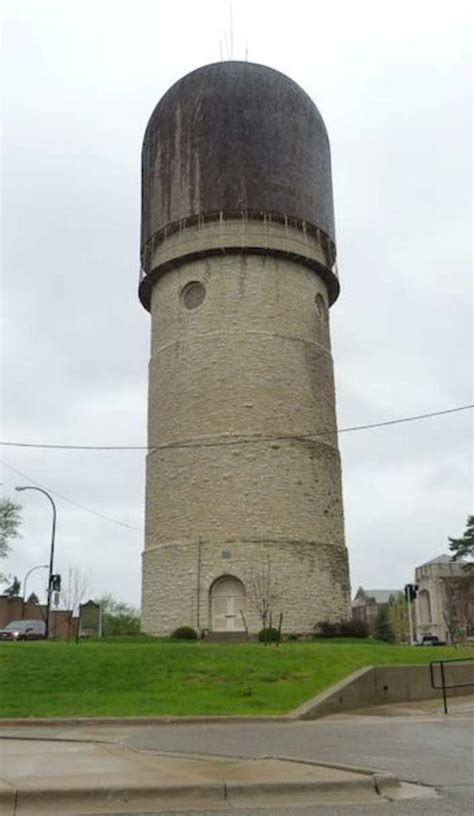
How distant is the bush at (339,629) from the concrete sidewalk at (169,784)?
72.6ft

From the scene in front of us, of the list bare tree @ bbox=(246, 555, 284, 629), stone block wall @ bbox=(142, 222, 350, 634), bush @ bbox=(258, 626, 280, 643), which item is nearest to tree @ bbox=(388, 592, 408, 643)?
stone block wall @ bbox=(142, 222, 350, 634)

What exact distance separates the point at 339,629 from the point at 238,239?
50.8 ft

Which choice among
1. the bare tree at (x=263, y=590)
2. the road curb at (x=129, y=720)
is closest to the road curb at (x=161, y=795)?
the road curb at (x=129, y=720)

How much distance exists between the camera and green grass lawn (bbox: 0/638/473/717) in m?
15.3

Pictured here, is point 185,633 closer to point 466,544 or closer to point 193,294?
point 193,294

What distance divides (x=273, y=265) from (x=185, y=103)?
8.61 metres

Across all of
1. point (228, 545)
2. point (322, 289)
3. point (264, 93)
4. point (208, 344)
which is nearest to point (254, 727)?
point (228, 545)

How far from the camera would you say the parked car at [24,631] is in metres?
40.5

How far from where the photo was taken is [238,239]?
1341 inches

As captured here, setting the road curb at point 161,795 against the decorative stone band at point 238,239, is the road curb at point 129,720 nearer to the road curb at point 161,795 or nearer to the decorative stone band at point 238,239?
the road curb at point 161,795

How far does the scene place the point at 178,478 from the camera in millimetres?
32312

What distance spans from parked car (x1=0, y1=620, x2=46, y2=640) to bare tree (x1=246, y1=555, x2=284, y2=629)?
14.9 m

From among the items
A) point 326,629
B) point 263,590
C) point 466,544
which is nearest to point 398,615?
point 466,544

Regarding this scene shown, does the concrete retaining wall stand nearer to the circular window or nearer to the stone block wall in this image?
the stone block wall
